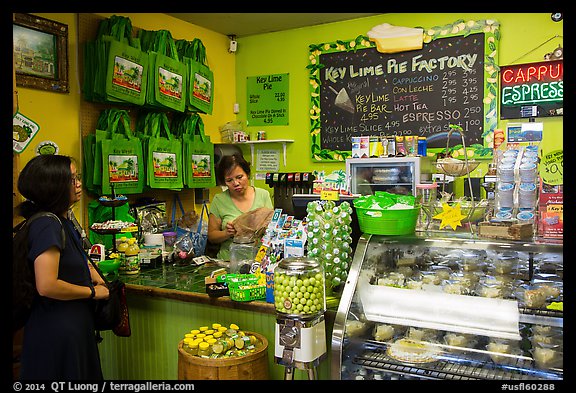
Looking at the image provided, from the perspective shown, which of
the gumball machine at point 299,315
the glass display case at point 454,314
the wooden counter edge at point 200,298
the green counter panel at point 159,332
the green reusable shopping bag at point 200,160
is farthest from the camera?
the green reusable shopping bag at point 200,160

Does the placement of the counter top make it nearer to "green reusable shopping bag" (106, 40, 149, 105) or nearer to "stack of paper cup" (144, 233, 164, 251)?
"stack of paper cup" (144, 233, 164, 251)

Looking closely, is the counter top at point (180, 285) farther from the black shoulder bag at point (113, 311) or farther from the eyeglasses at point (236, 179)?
the eyeglasses at point (236, 179)

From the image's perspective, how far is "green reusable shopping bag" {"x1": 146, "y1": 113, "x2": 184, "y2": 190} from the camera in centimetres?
445

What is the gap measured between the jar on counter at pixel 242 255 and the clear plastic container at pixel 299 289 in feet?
2.60

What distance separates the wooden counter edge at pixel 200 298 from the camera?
2504mm

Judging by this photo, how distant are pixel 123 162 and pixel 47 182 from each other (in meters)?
1.95

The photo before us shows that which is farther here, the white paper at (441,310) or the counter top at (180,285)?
the counter top at (180,285)

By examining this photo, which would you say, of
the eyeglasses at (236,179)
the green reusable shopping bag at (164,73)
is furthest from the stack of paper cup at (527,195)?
the green reusable shopping bag at (164,73)

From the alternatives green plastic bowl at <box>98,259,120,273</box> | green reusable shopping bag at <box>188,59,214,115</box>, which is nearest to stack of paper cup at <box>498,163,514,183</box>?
green plastic bowl at <box>98,259,120,273</box>

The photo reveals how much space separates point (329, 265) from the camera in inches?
97.8

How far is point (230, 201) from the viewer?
4.29 m
